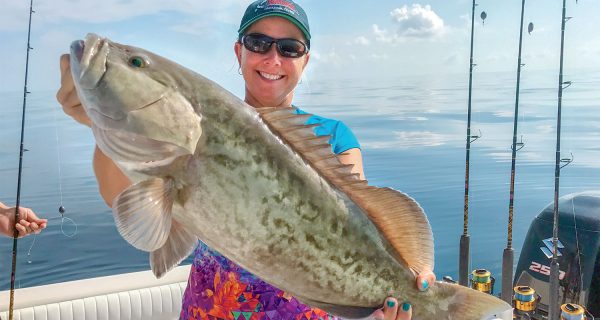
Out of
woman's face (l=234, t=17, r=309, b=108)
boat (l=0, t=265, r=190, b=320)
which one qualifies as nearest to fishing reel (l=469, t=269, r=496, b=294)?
boat (l=0, t=265, r=190, b=320)

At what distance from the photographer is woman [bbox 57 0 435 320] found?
1.88 meters

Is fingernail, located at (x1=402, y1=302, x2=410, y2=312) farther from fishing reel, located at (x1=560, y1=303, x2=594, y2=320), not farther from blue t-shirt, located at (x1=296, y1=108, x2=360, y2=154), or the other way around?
fishing reel, located at (x1=560, y1=303, x2=594, y2=320)

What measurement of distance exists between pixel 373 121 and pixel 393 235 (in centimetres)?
2499

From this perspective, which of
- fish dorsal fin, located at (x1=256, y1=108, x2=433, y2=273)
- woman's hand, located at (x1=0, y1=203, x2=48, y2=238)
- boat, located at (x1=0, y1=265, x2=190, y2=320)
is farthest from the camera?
boat, located at (x1=0, y1=265, x2=190, y2=320)

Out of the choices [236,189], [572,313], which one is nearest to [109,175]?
[236,189]

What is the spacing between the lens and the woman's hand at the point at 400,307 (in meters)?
1.80

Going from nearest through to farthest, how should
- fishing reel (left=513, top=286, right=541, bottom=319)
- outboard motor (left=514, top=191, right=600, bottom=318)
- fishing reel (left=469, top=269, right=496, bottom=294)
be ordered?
1. fishing reel (left=513, top=286, right=541, bottom=319)
2. fishing reel (left=469, top=269, right=496, bottom=294)
3. outboard motor (left=514, top=191, right=600, bottom=318)

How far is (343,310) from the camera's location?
1791 mm

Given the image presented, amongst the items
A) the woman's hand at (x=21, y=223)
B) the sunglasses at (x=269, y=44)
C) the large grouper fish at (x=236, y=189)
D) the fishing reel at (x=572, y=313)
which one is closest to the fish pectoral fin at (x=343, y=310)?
the large grouper fish at (x=236, y=189)

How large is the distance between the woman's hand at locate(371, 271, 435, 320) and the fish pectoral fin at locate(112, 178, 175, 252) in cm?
84

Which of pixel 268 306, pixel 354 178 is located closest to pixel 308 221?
pixel 354 178

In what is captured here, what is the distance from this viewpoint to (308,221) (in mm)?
1645

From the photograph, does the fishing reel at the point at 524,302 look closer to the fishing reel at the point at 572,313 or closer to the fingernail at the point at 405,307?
the fishing reel at the point at 572,313

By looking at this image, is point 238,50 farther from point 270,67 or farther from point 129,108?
point 129,108
